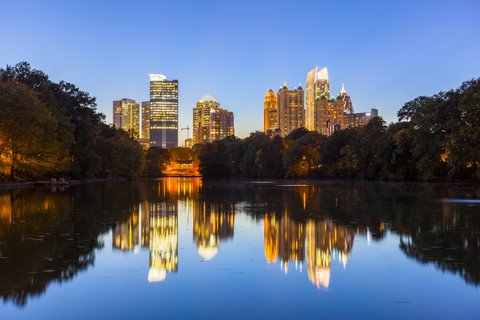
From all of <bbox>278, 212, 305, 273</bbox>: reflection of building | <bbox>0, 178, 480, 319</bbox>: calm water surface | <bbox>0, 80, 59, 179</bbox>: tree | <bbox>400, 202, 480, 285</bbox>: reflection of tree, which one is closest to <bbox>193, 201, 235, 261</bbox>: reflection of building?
<bbox>0, 178, 480, 319</bbox>: calm water surface

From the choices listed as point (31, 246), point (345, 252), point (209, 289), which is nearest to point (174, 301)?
point (209, 289)

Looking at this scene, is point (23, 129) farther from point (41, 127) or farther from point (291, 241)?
point (291, 241)

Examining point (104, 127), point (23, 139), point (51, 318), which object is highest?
point (104, 127)

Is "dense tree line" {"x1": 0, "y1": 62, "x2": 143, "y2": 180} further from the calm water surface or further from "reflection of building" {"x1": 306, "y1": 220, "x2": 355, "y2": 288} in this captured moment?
"reflection of building" {"x1": 306, "y1": 220, "x2": 355, "y2": 288}

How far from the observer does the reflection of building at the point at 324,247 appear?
295 inches

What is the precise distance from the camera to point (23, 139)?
41.8 meters

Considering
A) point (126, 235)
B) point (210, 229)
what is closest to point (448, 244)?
point (210, 229)

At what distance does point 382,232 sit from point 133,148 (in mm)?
79314

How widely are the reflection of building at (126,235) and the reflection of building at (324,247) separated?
3.90m

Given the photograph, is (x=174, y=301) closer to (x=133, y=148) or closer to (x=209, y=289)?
(x=209, y=289)

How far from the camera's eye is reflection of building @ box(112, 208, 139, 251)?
10097mm

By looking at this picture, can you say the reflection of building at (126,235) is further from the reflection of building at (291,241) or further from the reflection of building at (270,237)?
the reflection of building at (291,241)

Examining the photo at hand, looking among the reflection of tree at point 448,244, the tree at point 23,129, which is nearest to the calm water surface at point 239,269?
the reflection of tree at point 448,244

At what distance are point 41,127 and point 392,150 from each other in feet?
155
